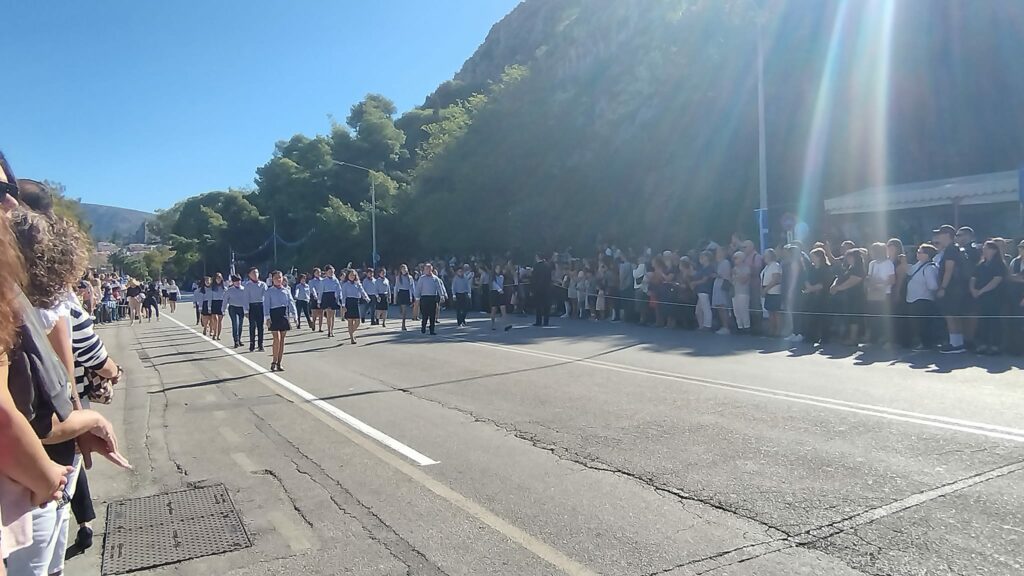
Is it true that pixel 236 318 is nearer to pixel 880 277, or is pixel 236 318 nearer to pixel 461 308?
pixel 461 308

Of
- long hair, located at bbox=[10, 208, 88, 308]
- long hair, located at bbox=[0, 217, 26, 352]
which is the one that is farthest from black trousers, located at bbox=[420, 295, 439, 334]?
long hair, located at bbox=[0, 217, 26, 352]

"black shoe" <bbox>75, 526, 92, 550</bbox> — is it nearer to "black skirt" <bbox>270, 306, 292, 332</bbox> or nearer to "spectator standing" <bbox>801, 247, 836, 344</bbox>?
"black skirt" <bbox>270, 306, 292, 332</bbox>

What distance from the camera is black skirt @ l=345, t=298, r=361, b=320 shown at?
19484 mm

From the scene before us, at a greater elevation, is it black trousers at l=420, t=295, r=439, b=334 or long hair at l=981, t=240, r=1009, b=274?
long hair at l=981, t=240, r=1009, b=274

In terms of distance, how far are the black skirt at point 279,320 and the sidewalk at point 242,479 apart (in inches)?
72.6

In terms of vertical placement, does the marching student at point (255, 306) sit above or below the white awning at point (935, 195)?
below

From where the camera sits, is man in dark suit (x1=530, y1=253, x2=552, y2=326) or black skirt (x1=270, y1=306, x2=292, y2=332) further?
man in dark suit (x1=530, y1=253, x2=552, y2=326)

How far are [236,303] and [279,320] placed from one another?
5042 mm

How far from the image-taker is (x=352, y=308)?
19.7 meters

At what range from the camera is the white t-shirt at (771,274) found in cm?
1546

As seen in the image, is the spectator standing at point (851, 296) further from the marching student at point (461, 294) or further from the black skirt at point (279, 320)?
the marching student at point (461, 294)

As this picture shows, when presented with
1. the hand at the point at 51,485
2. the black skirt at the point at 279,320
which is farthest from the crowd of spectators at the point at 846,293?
the hand at the point at 51,485

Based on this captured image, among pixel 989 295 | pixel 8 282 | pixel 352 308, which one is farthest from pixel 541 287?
pixel 8 282

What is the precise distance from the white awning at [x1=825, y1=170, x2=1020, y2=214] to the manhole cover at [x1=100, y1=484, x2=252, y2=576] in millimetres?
20664
